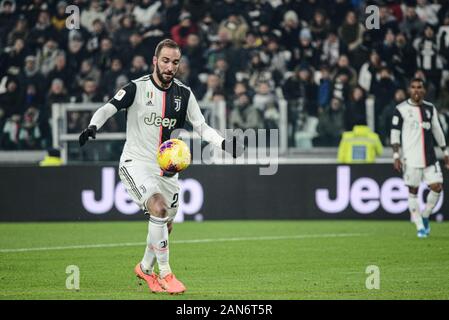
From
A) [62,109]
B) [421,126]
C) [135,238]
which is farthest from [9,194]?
[421,126]

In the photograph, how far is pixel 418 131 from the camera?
651 inches

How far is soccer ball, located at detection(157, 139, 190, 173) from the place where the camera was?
9.73m

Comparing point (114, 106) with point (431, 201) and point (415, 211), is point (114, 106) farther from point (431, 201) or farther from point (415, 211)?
point (431, 201)

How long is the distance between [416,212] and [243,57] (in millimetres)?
6670

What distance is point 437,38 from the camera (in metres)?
21.2

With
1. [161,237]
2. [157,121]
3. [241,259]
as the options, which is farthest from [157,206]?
[241,259]

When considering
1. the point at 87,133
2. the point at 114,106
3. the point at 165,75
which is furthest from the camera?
the point at 165,75

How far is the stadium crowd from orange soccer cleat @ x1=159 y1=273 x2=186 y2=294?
10.1 metres

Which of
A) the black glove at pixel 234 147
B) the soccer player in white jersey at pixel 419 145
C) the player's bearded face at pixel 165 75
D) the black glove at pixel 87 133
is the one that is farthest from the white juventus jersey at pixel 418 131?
the black glove at pixel 87 133

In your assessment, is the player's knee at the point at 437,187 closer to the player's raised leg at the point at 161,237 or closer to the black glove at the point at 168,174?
the black glove at the point at 168,174

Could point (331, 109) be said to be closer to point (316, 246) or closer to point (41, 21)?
point (316, 246)

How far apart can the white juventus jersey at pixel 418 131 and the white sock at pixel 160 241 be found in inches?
290

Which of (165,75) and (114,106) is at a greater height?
(165,75)

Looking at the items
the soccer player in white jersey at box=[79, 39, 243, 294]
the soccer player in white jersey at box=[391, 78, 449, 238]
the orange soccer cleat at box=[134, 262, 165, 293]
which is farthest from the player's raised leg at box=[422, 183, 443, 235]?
the orange soccer cleat at box=[134, 262, 165, 293]
